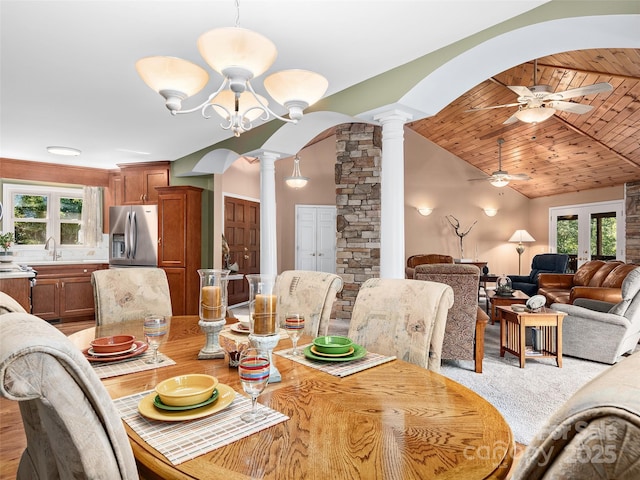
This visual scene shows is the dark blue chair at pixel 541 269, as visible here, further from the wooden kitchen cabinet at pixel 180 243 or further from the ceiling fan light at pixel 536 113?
the wooden kitchen cabinet at pixel 180 243

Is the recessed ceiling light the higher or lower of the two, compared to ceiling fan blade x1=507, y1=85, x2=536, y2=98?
lower

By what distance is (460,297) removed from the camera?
3.29 metres

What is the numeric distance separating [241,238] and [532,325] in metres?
5.20

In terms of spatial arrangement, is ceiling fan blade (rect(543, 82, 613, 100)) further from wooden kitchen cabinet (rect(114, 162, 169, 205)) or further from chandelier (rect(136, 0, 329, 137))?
wooden kitchen cabinet (rect(114, 162, 169, 205))

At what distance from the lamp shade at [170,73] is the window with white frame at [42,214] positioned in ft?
17.7

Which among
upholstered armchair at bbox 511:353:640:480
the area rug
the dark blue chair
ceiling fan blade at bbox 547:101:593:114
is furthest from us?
the dark blue chair

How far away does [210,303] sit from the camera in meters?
1.41

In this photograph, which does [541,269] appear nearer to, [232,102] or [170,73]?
[232,102]

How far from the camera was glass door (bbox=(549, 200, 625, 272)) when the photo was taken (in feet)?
23.1

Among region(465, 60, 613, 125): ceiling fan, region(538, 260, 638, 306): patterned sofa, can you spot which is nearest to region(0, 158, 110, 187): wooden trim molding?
region(465, 60, 613, 125): ceiling fan

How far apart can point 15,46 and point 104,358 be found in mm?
2303

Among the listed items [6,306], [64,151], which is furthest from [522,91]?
[64,151]

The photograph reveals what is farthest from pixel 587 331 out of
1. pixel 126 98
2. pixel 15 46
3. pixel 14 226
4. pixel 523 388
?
pixel 14 226

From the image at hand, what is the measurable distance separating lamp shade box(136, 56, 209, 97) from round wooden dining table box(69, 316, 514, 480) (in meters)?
1.31
